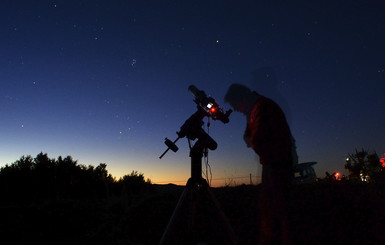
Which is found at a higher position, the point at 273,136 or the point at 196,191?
the point at 273,136

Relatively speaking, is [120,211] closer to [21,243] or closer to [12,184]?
[21,243]

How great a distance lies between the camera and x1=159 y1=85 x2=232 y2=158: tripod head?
10.6 ft

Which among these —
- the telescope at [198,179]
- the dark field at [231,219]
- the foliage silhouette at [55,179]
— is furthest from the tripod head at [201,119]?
the foliage silhouette at [55,179]

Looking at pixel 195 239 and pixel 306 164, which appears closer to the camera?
pixel 195 239

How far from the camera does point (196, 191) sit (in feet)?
9.88

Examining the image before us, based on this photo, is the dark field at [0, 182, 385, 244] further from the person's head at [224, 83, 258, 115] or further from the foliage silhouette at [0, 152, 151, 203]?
the foliage silhouette at [0, 152, 151, 203]

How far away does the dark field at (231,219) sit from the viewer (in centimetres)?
Result: 322

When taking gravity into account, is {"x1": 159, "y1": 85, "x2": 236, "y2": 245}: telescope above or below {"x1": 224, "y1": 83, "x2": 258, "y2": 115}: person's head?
below

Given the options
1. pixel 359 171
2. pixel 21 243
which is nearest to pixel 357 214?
pixel 359 171

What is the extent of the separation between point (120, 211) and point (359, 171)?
6.15 m

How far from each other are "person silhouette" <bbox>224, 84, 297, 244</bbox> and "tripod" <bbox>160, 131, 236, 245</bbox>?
0.65 meters

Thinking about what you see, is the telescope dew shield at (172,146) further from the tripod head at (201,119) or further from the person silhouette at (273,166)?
the person silhouette at (273,166)

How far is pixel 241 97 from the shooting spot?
8.86ft

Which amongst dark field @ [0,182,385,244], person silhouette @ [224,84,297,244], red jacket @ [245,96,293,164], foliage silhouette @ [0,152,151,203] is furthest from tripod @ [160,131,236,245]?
foliage silhouette @ [0,152,151,203]
